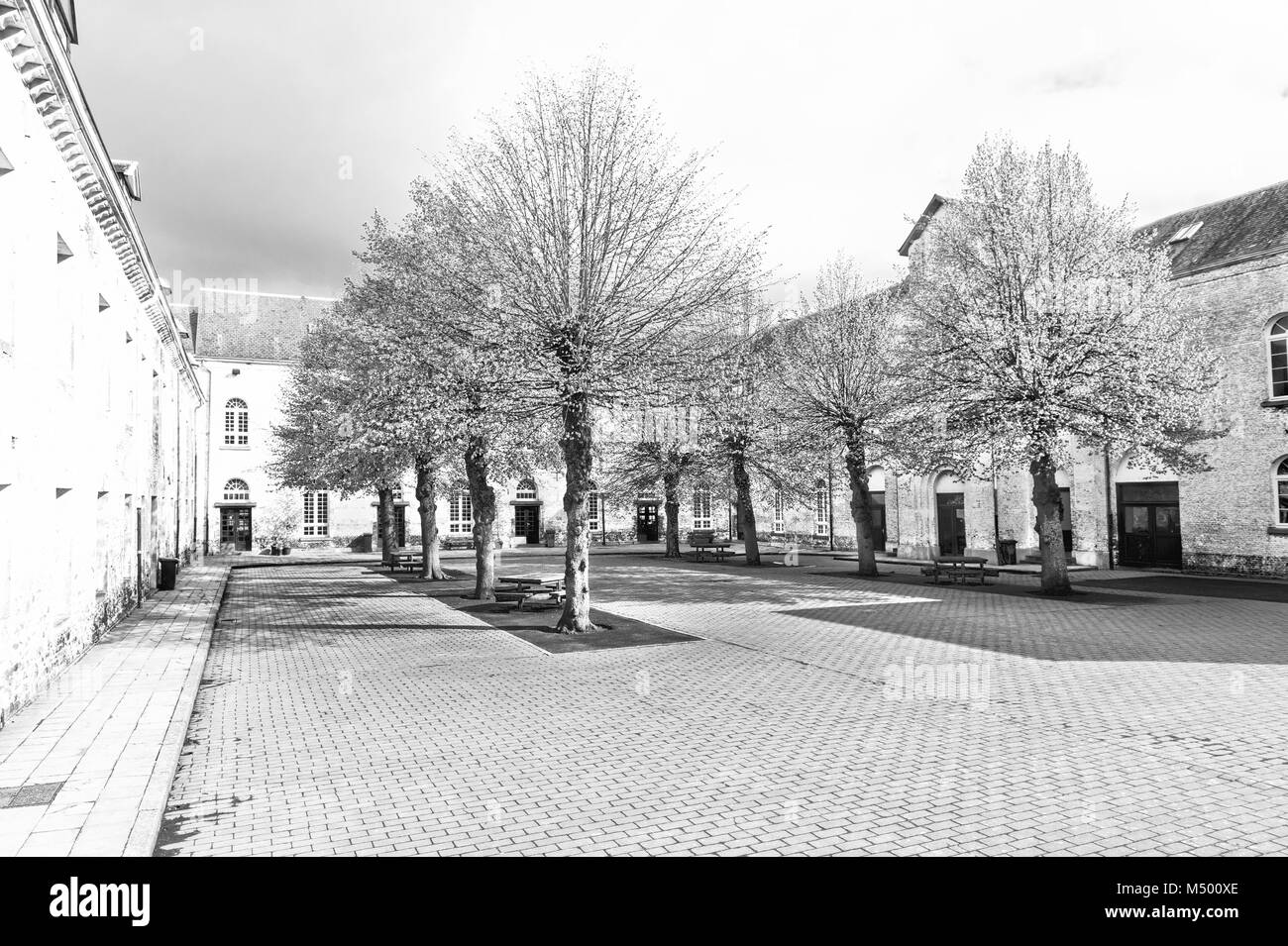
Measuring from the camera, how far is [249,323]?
1828 inches

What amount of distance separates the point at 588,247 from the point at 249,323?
128 feet

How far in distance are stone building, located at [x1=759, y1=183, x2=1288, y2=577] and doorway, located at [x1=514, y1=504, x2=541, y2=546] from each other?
2484cm

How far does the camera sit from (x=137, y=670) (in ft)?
37.2

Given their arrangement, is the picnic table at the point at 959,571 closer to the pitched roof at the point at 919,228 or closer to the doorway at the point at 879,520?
the doorway at the point at 879,520

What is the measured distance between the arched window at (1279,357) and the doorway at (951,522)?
10.3 metres

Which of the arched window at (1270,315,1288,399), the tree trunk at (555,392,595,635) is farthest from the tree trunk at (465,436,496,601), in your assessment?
the arched window at (1270,315,1288,399)

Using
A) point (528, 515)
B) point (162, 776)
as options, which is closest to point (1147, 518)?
point (162, 776)

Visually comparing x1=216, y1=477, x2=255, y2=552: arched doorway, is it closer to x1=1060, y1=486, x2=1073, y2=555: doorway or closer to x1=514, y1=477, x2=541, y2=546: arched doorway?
x1=514, y1=477, x2=541, y2=546: arched doorway

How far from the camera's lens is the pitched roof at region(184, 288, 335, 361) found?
4503 cm

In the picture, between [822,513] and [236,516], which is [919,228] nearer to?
[822,513]

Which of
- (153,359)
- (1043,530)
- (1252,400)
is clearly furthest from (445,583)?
(1252,400)

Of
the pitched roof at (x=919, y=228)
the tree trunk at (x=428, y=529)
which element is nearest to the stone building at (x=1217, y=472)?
the pitched roof at (x=919, y=228)

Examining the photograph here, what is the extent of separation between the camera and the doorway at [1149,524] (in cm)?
2509
